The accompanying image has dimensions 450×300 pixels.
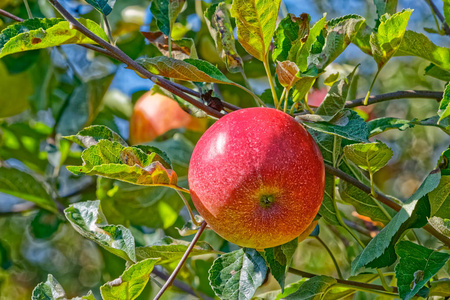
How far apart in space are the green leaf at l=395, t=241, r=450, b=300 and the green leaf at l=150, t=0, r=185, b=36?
649 mm

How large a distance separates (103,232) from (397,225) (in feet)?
1.77

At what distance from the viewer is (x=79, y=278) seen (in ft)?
8.23

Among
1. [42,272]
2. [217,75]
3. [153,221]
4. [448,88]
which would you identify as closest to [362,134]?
[448,88]

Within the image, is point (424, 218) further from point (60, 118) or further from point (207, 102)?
point (60, 118)

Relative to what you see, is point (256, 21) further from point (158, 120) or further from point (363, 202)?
point (158, 120)

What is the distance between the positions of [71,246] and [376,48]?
76.7 inches

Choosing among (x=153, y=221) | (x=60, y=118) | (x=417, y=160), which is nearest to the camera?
(x=153, y=221)

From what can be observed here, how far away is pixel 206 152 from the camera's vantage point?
940 mm

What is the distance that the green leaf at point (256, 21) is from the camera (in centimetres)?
95

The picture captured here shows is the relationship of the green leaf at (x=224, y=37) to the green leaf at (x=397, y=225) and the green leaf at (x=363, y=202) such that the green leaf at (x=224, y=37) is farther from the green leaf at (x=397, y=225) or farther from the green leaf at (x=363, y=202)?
the green leaf at (x=397, y=225)

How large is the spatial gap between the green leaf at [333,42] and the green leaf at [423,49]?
0.21 metres

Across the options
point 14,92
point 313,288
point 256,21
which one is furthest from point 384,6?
point 14,92

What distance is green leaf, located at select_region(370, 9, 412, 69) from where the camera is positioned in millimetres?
951

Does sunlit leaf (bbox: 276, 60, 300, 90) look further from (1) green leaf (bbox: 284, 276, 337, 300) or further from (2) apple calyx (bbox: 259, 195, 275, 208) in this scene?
(1) green leaf (bbox: 284, 276, 337, 300)
